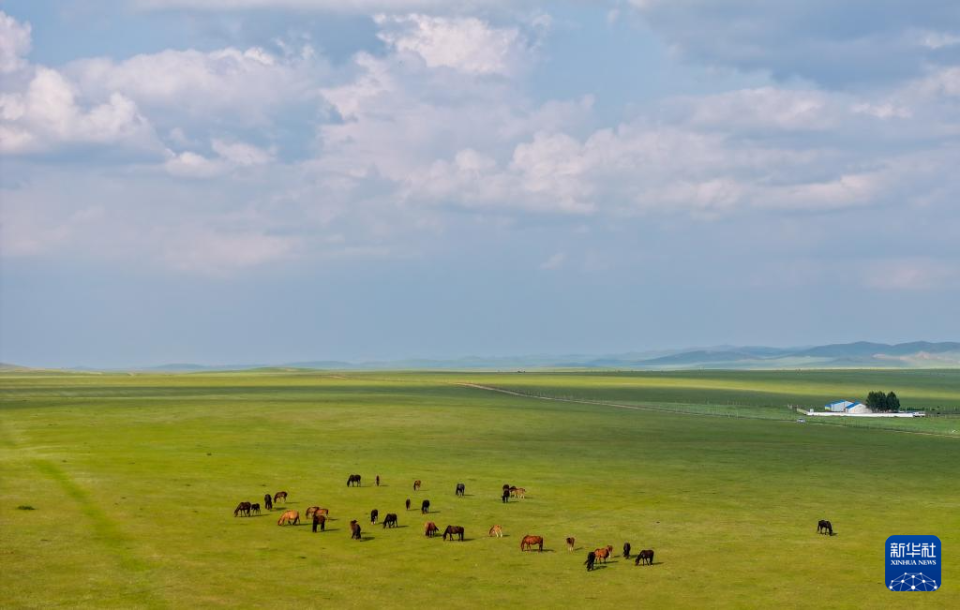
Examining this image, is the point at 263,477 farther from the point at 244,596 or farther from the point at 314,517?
the point at 244,596

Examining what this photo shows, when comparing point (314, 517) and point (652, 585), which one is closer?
point (652, 585)

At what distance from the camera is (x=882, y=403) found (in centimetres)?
11025

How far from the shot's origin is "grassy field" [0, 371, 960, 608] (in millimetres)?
28641

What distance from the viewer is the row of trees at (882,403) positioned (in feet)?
360

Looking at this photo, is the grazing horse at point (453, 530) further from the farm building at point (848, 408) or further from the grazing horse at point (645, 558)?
the farm building at point (848, 408)

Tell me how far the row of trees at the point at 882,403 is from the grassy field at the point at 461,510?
25.5 metres

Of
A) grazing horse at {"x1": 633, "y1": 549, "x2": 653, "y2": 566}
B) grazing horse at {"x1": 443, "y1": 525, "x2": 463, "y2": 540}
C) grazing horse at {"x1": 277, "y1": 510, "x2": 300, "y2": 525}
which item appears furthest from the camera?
grazing horse at {"x1": 277, "y1": 510, "x2": 300, "y2": 525}

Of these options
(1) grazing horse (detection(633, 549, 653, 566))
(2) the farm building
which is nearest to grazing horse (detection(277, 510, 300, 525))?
(1) grazing horse (detection(633, 549, 653, 566))

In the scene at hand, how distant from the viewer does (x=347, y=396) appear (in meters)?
124

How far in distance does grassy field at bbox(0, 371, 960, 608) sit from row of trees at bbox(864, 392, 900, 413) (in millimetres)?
25468

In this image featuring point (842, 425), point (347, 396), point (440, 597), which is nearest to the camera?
point (440, 597)

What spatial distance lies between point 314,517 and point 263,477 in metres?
13.4

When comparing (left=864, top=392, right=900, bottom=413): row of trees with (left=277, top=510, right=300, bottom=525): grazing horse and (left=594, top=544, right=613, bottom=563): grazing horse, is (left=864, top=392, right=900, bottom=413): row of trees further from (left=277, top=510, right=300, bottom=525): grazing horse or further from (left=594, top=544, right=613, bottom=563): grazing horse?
(left=277, top=510, right=300, bottom=525): grazing horse

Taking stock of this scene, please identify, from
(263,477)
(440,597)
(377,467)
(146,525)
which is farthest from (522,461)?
(440,597)
